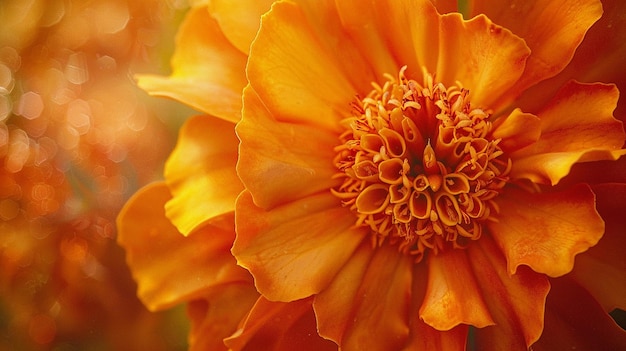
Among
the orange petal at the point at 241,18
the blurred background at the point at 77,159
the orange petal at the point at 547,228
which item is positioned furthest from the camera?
the blurred background at the point at 77,159

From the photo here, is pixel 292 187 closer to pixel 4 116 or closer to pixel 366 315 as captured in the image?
pixel 366 315

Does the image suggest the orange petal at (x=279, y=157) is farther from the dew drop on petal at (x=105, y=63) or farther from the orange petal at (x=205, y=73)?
the dew drop on petal at (x=105, y=63)

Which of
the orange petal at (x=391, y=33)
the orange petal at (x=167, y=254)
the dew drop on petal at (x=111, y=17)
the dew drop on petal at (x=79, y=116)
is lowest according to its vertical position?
the dew drop on petal at (x=79, y=116)

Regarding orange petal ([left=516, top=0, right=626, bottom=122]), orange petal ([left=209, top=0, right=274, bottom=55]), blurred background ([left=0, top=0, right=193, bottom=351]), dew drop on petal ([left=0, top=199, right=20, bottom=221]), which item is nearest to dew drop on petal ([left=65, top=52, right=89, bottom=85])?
blurred background ([left=0, top=0, right=193, bottom=351])

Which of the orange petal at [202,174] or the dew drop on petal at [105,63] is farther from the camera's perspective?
the dew drop on petal at [105,63]

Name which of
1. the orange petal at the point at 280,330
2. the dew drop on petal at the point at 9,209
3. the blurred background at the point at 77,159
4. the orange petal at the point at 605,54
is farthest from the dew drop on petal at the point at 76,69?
the orange petal at the point at 605,54

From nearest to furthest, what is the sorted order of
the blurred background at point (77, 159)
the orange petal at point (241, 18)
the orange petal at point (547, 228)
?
1. the orange petal at point (547, 228)
2. the orange petal at point (241, 18)
3. the blurred background at point (77, 159)

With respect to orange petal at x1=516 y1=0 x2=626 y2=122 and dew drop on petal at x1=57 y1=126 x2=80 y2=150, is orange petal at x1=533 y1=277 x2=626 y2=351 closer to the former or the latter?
orange petal at x1=516 y1=0 x2=626 y2=122

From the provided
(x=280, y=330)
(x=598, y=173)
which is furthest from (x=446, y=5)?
(x=280, y=330)
